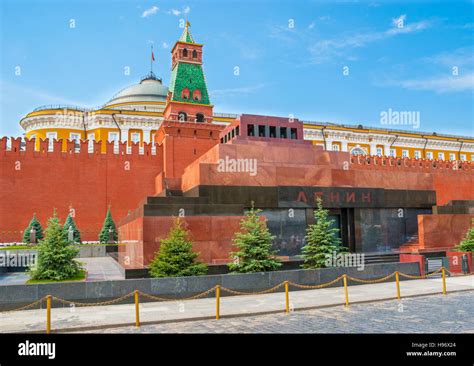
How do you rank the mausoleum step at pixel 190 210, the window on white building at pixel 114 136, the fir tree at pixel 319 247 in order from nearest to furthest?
the fir tree at pixel 319 247
the mausoleum step at pixel 190 210
the window on white building at pixel 114 136

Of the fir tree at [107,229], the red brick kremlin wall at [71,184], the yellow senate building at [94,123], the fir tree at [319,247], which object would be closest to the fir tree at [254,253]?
the fir tree at [319,247]

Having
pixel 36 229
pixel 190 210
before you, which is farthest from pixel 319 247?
pixel 36 229

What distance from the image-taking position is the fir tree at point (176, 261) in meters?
12.6

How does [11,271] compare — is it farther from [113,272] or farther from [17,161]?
[17,161]

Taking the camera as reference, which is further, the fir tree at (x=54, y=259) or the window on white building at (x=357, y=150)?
the window on white building at (x=357, y=150)

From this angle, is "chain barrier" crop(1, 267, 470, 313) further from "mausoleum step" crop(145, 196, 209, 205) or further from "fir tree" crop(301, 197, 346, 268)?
"mausoleum step" crop(145, 196, 209, 205)

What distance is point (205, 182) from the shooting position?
58.5 ft

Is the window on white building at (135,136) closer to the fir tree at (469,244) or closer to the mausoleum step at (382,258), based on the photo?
the mausoleum step at (382,258)

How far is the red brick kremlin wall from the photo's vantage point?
26.3 metres

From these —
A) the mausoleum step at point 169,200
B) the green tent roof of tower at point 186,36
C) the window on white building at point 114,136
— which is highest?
the green tent roof of tower at point 186,36

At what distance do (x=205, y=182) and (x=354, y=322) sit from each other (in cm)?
975

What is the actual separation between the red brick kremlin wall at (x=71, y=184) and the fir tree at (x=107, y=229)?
1.14 metres

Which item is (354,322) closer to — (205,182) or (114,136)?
(205,182)
